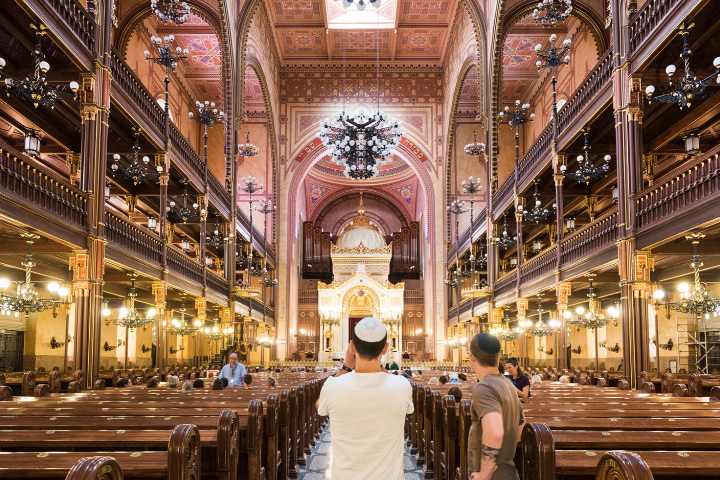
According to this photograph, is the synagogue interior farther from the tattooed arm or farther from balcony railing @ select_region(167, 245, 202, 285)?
the tattooed arm

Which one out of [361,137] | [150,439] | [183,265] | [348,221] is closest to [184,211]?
[183,265]

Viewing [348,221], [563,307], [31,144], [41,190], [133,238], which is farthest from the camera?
[348,221]

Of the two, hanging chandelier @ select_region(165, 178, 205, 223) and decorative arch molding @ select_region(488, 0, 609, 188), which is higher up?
decorative arch molding @ select_region(488, 0, 609, 188)

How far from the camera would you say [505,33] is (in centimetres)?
2436

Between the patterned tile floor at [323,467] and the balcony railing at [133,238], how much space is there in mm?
7204

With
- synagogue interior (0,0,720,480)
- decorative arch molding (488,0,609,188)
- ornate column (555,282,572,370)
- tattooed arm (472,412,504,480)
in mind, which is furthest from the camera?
decorative arch molding (488,0,609,188)

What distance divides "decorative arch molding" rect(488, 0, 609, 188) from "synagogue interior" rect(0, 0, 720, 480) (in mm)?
123

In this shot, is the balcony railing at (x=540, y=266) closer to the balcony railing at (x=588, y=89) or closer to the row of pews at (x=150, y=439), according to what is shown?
the balcony railing at (x=588, y=89)

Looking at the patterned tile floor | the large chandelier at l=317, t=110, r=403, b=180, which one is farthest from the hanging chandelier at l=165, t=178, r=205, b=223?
the patterned tile floor

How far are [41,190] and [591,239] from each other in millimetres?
13069

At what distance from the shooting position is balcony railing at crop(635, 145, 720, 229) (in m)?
10.6

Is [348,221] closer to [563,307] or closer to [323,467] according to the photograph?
[563,307]

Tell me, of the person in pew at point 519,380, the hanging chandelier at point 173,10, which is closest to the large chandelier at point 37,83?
the hanging chandelier at point 173,10

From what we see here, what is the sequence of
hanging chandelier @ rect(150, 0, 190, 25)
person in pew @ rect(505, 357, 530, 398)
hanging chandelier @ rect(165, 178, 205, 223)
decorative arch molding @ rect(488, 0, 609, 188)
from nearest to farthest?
person in pew @ rect(505, 357, 530, 398), hanging chandelier @ rect(150, 0, 190, 25), hanging chandelier @ rect(165, 178, 205, 223), decorative arch molding @ rect(488, 0, 609, 188)
